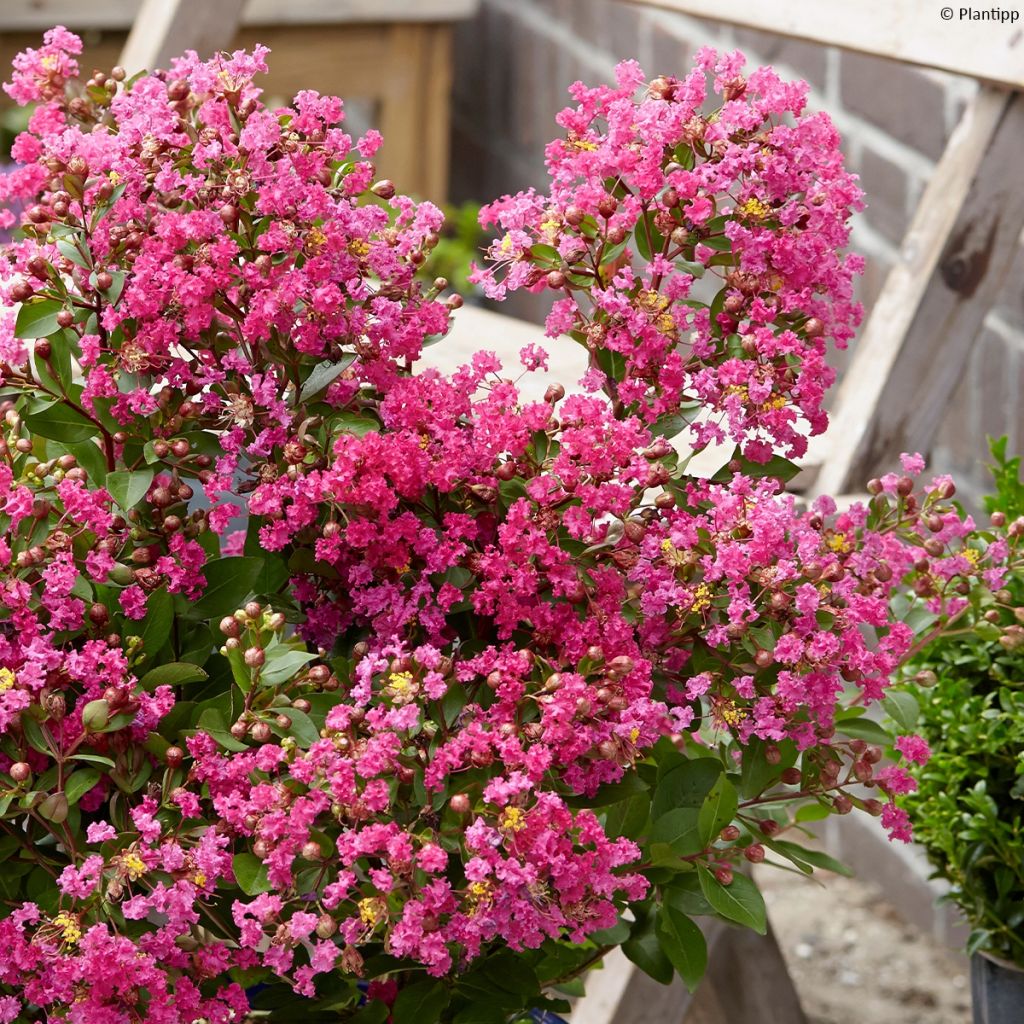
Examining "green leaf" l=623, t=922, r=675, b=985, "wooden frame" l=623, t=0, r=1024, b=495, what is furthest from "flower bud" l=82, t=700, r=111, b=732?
"wooden frame" l=623, t=0, r=1024, b=495

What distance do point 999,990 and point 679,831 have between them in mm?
547

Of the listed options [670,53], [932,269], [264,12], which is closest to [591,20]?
[670,53]

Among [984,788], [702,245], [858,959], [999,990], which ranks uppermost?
[702,245]

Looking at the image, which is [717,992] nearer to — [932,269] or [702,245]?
[932,269]

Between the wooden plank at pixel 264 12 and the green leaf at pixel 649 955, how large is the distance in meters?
2.16

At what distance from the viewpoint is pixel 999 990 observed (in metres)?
1.28

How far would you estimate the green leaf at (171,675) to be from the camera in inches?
33.0

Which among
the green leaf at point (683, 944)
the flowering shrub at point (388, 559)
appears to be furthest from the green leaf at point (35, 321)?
the green leaf at point (683, 944)

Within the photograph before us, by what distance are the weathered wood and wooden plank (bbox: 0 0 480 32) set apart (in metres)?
1.88

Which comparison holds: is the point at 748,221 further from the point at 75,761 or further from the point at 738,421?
the point at 75,761

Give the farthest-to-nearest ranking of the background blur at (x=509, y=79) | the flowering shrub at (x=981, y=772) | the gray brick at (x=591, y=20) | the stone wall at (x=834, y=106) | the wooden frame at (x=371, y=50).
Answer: the wooden frame at (x=371, y=50) → the gray brick at (x=591, y=20) → the background blur at (x=509, y=79) → the stone wall at (x=834, y=106) → the flowering shrub at (x=981, y=772)

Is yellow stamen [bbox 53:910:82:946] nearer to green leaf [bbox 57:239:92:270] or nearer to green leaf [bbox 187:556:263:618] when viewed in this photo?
green leaf [bbox 187:556:263:618]

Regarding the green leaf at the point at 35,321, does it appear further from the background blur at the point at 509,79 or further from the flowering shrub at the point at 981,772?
the background blur at the point at 509,79

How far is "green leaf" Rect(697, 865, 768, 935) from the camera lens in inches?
32.6
